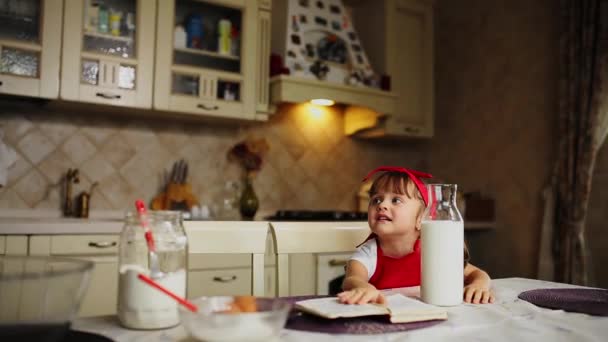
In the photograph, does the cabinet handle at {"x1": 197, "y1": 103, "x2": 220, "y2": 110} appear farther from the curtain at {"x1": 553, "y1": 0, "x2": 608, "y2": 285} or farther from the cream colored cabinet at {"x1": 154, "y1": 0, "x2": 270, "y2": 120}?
the curtain at {"x1": 553, "y1": 0, "x2": 608, "y2": 285}

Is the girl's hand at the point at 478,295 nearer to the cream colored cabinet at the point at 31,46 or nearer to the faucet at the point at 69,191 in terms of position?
the cream colored cabinet at the point at 31,46

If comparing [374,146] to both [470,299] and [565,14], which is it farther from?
[470,299]

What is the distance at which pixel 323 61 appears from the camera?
297 cm

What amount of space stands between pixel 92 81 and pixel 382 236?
1.64 metres

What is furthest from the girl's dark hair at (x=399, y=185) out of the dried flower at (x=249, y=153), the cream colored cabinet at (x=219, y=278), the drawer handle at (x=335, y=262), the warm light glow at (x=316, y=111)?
the warm light glow at (x=316, y=111)

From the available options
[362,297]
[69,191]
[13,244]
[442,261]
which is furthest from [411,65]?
[362,297]

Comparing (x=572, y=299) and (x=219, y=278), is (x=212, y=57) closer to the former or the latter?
(x=219, y=278)

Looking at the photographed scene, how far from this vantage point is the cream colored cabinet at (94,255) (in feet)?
6.68

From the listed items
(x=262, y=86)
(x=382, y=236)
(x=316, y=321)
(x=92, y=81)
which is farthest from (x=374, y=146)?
(x=316, y=321)

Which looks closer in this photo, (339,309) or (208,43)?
(339,309)

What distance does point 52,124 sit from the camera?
8.27 ft

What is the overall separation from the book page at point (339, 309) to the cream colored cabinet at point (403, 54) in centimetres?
238

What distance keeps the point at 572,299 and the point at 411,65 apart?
2.49 metres

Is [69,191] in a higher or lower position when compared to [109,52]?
lower
